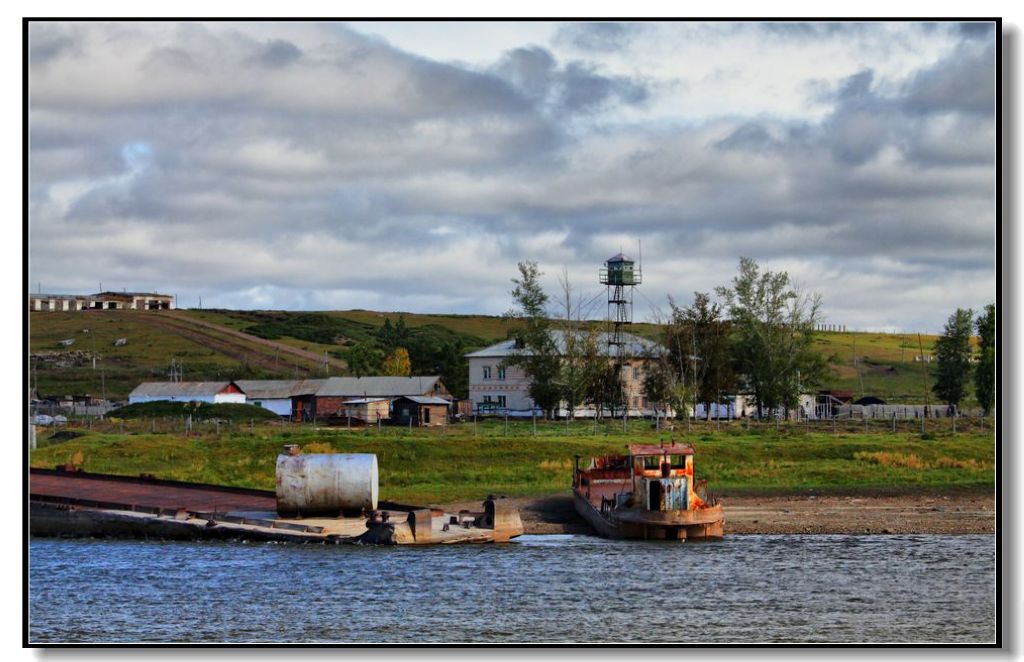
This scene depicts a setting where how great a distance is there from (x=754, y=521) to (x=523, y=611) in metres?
19.0

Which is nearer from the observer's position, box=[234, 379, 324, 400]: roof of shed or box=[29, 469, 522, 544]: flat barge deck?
box=[29, 469, 522, 544]: flat barge deck

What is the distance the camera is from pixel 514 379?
112 m

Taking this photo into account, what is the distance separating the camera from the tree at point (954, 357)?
10850 cm

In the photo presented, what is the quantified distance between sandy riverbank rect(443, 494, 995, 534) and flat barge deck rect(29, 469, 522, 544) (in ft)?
9.35

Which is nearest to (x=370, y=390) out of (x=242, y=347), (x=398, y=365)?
(x=398, y=365)

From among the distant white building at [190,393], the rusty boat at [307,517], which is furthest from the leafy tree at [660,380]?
the rusty boat at [307,517]

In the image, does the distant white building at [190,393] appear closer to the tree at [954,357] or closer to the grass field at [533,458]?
the grass field at [533,458]

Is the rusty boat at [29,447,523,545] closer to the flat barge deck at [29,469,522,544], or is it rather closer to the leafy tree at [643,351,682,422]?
the flat barge deck at [29,469,522,544]

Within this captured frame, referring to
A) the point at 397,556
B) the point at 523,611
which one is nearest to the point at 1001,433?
the point at 523,611

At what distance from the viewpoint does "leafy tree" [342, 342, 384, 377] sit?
129750 mm

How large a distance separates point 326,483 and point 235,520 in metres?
3.26

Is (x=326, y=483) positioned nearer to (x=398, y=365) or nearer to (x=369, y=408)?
(x=369, y=408)

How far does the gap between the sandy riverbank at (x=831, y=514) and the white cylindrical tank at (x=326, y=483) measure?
650cm

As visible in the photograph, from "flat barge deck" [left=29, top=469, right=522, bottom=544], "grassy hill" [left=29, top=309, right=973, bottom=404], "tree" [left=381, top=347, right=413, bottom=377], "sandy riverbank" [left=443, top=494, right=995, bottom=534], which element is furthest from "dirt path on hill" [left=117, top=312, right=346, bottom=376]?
"sandy riverbank" [left=443, top=494, right=995, bottom=534]
